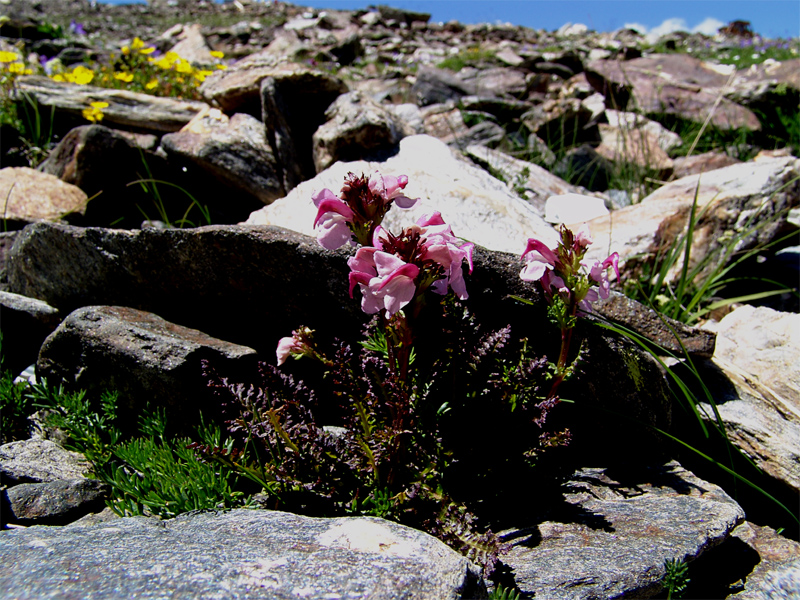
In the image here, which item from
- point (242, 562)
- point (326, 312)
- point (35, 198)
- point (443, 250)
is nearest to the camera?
point (242, 562)

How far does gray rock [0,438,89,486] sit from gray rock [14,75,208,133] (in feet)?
13.6

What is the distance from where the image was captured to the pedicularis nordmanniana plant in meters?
2.21

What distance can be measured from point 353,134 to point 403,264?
126 inches

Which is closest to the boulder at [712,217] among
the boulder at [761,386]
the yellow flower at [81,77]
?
the boulder at [761,386]

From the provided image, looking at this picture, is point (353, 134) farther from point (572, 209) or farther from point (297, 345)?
point (297, 345)

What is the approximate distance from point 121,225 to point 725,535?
204 inches

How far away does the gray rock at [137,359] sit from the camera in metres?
2.95

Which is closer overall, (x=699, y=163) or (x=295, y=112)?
(x=295, y=112)

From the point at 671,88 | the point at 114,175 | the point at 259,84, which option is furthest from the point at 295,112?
the point at 671,88

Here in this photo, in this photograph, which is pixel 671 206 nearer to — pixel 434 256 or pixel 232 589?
pixel 434 256

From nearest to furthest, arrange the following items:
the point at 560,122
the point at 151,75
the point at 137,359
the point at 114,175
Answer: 1. the point at 137,359
2. the point at 114,175
3. the point at 560,122
4. the point at 151,75

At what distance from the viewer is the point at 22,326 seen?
370 centimetres

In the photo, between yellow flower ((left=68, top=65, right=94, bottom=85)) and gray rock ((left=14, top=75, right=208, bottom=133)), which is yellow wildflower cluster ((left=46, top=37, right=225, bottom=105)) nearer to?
yellow flower ((left=68, top=65, right=94, bottom=85))

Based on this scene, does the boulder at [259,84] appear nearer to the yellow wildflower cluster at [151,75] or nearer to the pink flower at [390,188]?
the yellow wildflower cluster at [151,75]
